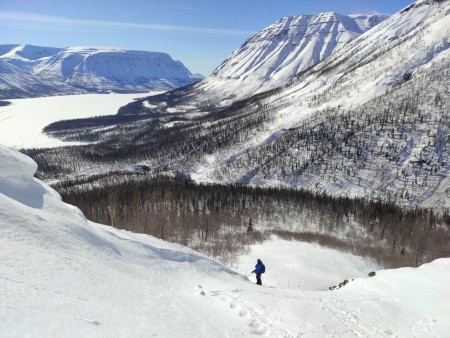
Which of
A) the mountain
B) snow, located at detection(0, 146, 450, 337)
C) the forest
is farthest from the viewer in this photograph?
the mountain

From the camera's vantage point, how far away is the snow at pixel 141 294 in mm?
10508

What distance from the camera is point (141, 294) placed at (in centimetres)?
1408

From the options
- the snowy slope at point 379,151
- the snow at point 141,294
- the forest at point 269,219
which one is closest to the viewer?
the snow at point 141,294

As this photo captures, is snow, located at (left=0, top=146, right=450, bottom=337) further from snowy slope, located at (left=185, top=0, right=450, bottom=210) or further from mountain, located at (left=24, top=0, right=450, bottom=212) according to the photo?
snowy slope, located at (left=185, top=0, right=450, bottom=210)

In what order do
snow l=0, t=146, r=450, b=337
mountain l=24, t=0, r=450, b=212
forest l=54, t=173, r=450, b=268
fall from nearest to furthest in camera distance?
snow l=0, t=146, r=450, b=337 → forest l=54, t=173, r=450, b=268 → mountain l=24, t=0, r=450, b=212

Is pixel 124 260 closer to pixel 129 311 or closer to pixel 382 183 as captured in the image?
pixel 129 311

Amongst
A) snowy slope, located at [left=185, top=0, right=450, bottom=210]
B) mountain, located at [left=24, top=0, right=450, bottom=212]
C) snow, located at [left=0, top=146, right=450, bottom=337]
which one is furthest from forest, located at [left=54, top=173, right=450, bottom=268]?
snow, located at [left=0, top=146, right=450, bottom=337]

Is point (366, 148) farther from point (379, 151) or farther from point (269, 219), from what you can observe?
point (269, 219)

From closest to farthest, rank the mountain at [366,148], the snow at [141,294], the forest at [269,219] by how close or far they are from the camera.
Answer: the snow at [141,294] < the forest at [269,219] < the mountain at [366,148]

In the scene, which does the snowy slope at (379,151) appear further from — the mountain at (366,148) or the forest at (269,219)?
the forest at (269,219)

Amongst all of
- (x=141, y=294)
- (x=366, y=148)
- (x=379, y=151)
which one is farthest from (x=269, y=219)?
(x=141, y=294)

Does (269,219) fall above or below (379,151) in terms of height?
below

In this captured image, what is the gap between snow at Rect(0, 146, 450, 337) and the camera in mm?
10508

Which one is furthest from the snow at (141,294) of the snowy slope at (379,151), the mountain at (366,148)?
the snowy slope at (379,151)
